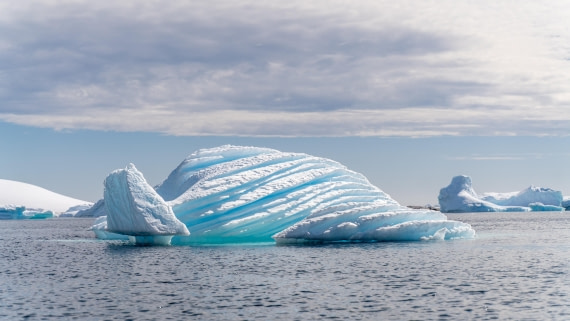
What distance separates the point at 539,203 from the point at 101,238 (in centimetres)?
11138

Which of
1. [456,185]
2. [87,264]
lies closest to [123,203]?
[87,264]

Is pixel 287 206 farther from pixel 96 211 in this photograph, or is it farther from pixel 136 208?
pixel 96 211

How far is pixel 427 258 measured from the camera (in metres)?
40.5

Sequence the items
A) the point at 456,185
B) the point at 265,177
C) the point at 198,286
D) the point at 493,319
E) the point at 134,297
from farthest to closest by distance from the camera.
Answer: the point at 456,185 < the point at 265,177 < the point at 198,286 < the point at 134,297 < the point at 493,319

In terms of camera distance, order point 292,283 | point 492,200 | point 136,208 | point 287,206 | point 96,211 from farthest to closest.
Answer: point 96,211 → point 492,200 → point 287,206 → point 136,208 → point 292,283

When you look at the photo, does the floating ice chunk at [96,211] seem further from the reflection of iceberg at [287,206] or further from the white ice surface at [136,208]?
the reflection of iceberg at [287,206]

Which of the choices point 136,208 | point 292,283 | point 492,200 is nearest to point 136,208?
point 136,208

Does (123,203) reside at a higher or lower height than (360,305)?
higher

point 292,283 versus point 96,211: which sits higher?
point 96,211

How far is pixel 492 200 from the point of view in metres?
168

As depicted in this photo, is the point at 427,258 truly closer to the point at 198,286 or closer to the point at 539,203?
the point at 198,286

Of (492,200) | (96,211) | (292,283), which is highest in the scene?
(96,211)

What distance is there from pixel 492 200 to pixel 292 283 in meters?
145

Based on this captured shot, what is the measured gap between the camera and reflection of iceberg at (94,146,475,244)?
1748 inches
